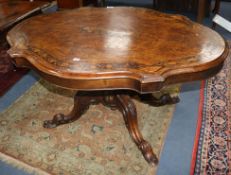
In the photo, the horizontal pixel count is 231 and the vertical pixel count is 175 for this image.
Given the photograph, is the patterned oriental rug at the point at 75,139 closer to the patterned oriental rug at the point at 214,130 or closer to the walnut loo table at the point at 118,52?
the walnut loo table at the point at 118,52

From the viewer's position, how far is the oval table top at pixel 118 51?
0.97 meters

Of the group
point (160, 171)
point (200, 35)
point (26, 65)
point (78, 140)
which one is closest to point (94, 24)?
point (26, 65)

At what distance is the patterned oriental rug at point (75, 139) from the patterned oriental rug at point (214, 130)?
8.9 inches

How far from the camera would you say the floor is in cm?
140

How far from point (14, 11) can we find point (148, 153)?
167 centimetres

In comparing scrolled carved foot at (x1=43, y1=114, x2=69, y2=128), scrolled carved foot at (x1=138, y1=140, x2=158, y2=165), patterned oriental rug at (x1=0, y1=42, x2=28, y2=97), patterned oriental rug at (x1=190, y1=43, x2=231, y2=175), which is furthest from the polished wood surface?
patterned oriental rug at (x1=190, y1=43, x2=231, y2=175)

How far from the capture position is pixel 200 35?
123cm

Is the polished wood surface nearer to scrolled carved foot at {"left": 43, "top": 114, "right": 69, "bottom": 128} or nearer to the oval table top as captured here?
the oval table top

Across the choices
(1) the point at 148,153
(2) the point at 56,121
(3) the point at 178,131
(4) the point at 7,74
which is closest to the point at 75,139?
(2) the point at 56,121

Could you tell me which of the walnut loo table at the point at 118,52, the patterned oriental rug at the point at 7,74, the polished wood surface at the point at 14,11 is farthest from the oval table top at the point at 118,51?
the patterned oriental rug at the point at 7,74

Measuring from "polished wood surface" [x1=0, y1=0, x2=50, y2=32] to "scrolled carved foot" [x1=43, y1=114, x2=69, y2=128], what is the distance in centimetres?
81

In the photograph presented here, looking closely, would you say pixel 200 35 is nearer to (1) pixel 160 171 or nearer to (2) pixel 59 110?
(1) pixel 160 171

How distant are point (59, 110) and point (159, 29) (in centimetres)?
96

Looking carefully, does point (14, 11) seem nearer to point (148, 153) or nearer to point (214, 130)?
point (148, 153)
